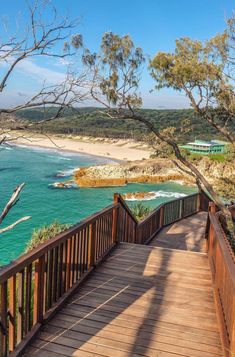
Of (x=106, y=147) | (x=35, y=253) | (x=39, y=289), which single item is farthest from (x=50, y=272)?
(x=106, y=147)

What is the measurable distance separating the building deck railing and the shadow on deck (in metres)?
0.14

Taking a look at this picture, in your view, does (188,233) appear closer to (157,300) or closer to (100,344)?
(157,300)

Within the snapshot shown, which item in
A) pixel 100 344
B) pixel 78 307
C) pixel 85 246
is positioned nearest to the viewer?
pixel 100 344

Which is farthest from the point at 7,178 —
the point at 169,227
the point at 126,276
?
the point at 126,276

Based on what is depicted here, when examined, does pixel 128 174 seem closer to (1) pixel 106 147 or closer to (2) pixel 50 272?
(1) pixel 106 147

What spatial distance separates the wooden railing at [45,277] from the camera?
114 inches

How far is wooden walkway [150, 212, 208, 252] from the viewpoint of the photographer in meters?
9.13

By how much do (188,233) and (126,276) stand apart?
573cm

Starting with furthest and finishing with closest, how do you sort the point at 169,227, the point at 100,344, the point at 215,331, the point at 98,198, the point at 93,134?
the point at 93,134
the point at 98,198
the point at 169,227
the point at 215,331
the point at 100,344

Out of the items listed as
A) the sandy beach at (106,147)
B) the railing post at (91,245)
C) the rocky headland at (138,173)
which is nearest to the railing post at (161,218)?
the railing post at (91,245)

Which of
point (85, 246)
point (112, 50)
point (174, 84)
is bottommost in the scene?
point (85, 246)

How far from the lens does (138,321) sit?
371 centimetres

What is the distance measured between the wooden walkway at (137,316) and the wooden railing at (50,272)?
146 mm

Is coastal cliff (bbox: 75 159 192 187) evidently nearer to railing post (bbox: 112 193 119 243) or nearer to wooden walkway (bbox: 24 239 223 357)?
railing post (bbox: 112 193 119 243)
